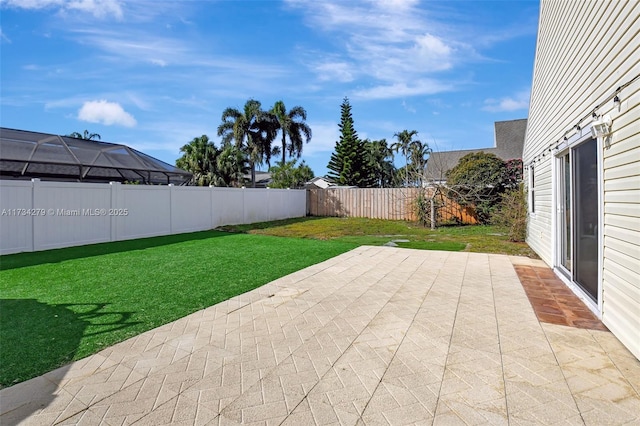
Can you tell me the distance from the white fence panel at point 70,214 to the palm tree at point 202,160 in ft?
41.7

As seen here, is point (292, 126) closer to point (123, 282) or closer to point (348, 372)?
point (123, 282)

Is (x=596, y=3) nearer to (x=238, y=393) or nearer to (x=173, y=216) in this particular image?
(x=238, y=393)

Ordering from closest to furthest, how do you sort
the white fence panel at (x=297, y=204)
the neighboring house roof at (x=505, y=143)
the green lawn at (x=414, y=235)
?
1. the green lawn at (x=414, y=235)
2. the white fence panel at (x=297, y=204)
3. the neighboring house roof at (x=505, y=143)

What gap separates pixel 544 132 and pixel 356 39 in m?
5.68

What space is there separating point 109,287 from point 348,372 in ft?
11.9

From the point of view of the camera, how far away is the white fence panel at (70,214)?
7.19 metres

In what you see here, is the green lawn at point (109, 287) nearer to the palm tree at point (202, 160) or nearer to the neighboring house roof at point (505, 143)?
the palm tree at point (202, 160)

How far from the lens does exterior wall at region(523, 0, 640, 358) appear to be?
2561 mm

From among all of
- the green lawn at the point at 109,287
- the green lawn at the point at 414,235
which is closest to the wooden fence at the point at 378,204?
the green lawn at the point at 414,235

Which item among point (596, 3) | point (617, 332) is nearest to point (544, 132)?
point (596, 3)

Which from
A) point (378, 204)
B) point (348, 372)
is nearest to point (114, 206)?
point (348, 372)

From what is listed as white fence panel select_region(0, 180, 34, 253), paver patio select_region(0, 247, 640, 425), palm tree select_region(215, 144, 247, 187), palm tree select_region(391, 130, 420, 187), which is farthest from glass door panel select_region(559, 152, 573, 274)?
palm tree select_region(391, 130, 420, 187)

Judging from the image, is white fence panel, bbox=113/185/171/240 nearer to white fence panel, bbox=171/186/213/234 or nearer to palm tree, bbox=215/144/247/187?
white fence panel, bbox=171/186/213/234

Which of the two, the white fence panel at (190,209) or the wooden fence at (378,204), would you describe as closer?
the white fence panel at (190,209)
